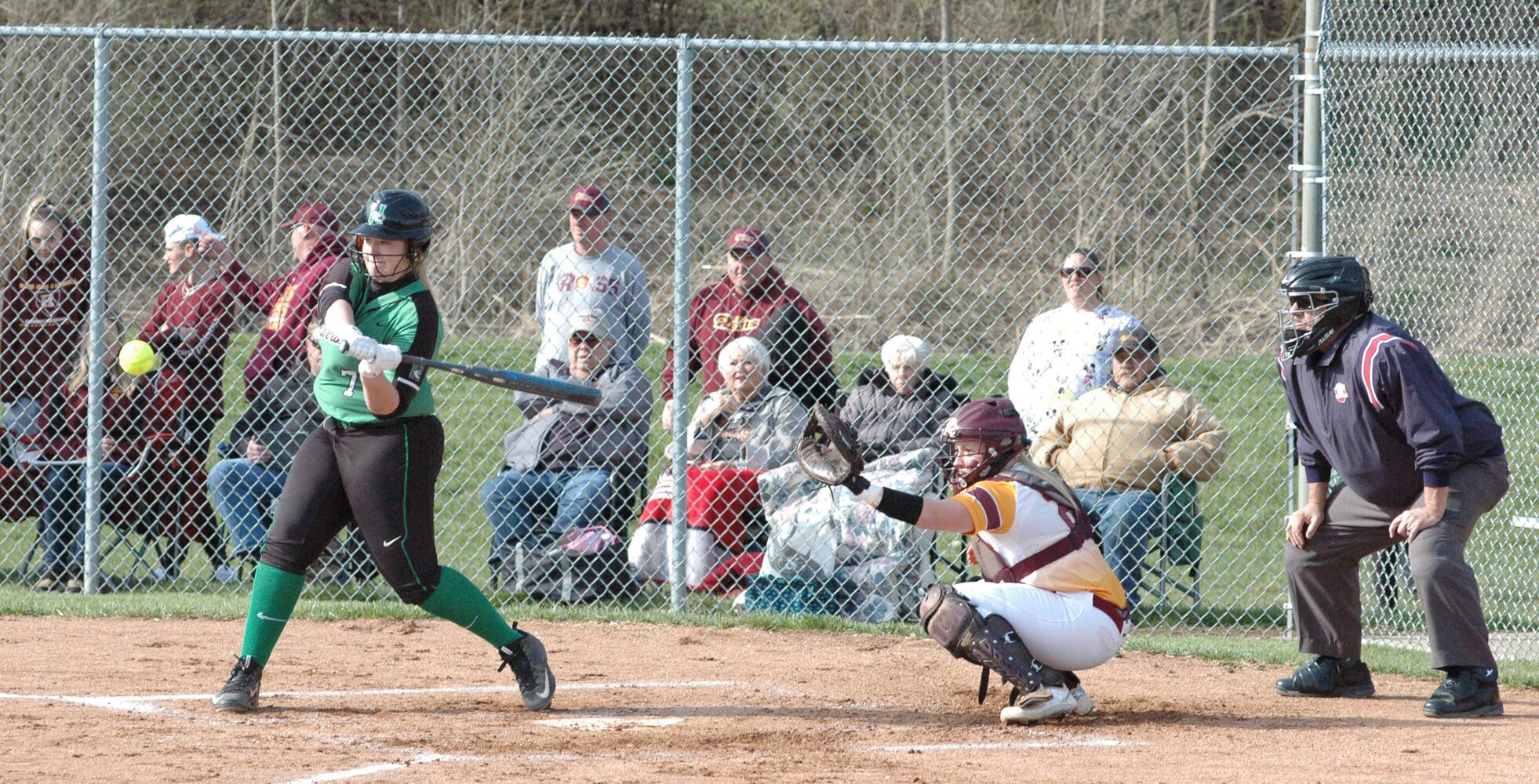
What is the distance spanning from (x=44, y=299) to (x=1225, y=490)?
25.7ft

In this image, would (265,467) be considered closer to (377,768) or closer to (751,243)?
(751,243)

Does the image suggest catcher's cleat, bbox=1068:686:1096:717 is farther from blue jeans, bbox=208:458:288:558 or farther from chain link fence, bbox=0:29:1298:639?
blue jeans, bbox=208:458:288:558

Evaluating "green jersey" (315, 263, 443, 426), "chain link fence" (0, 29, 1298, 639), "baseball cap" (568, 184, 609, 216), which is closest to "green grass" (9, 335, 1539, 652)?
"chain link fence" (0, 29, 1298, 639)

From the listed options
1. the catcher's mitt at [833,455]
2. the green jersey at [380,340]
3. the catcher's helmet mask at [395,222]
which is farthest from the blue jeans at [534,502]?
the catcher's mitt at [833,455]

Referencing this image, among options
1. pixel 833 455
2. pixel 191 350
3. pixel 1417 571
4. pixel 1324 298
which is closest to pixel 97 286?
pixel 191 350

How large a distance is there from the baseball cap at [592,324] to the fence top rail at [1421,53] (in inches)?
140

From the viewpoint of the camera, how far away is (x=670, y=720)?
5246 mm

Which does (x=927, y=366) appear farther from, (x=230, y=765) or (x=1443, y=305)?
(x=230, y=765)

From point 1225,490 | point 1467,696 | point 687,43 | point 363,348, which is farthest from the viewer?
point 1225,490

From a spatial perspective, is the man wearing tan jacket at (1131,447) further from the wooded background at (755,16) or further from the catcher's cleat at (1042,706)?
the wooded background at (755,16)

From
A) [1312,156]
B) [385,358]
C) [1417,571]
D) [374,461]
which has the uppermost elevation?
[1312,156]

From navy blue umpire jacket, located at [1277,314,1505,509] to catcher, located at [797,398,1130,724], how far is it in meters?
1.02

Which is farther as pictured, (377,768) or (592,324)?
(592,324)

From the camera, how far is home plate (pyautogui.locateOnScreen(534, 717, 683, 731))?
5.11 meters
